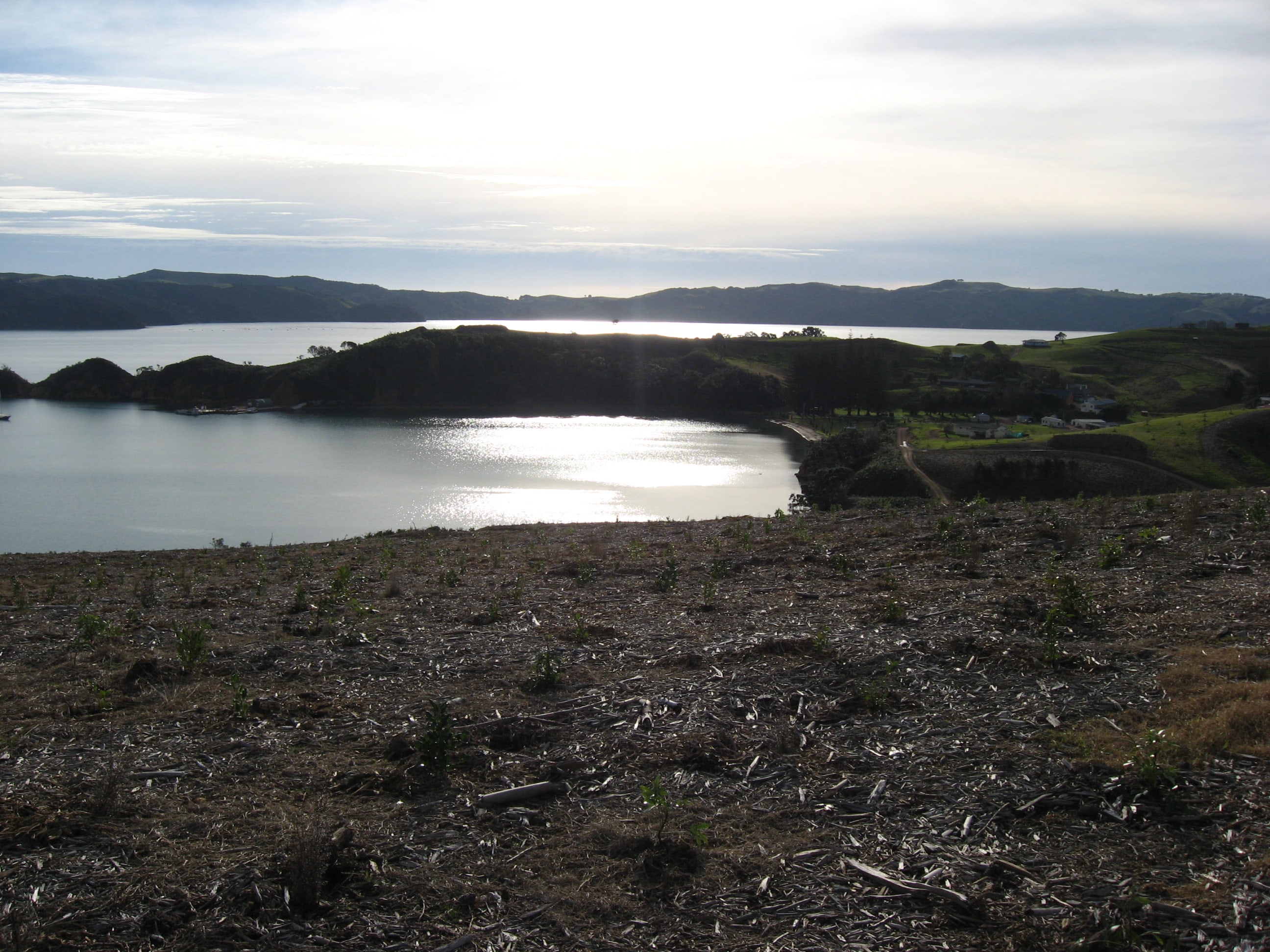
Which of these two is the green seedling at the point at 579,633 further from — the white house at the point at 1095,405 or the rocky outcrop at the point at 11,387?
the rocky outcrop at the point at 11,387

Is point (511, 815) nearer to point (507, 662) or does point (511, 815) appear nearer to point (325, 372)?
point (507, 662)

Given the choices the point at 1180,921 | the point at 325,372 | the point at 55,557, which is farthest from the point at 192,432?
the point at 1180,921

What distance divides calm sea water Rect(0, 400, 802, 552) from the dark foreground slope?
1414 inches

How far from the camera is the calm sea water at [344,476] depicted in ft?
157

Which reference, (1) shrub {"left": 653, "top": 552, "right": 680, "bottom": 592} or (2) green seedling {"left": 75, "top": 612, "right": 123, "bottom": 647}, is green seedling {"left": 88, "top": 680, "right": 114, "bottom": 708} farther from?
(1) shrub {"left": 653, "top": 552, "right": 680, "bottom": 592}

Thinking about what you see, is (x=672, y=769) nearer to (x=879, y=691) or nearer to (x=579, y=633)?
(x=879, y=691)

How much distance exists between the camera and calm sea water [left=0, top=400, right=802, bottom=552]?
47781 millimetres

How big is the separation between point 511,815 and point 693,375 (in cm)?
12978

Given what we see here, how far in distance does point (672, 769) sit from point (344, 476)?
6445 cm

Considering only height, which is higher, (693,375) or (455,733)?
(693,375)

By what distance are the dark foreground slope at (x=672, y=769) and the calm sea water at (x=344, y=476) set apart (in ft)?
118

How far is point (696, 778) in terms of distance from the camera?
19.5 feet

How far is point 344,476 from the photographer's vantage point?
65.9 metres

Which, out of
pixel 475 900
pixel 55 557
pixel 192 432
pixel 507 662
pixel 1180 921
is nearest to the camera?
pixel 1180 921
